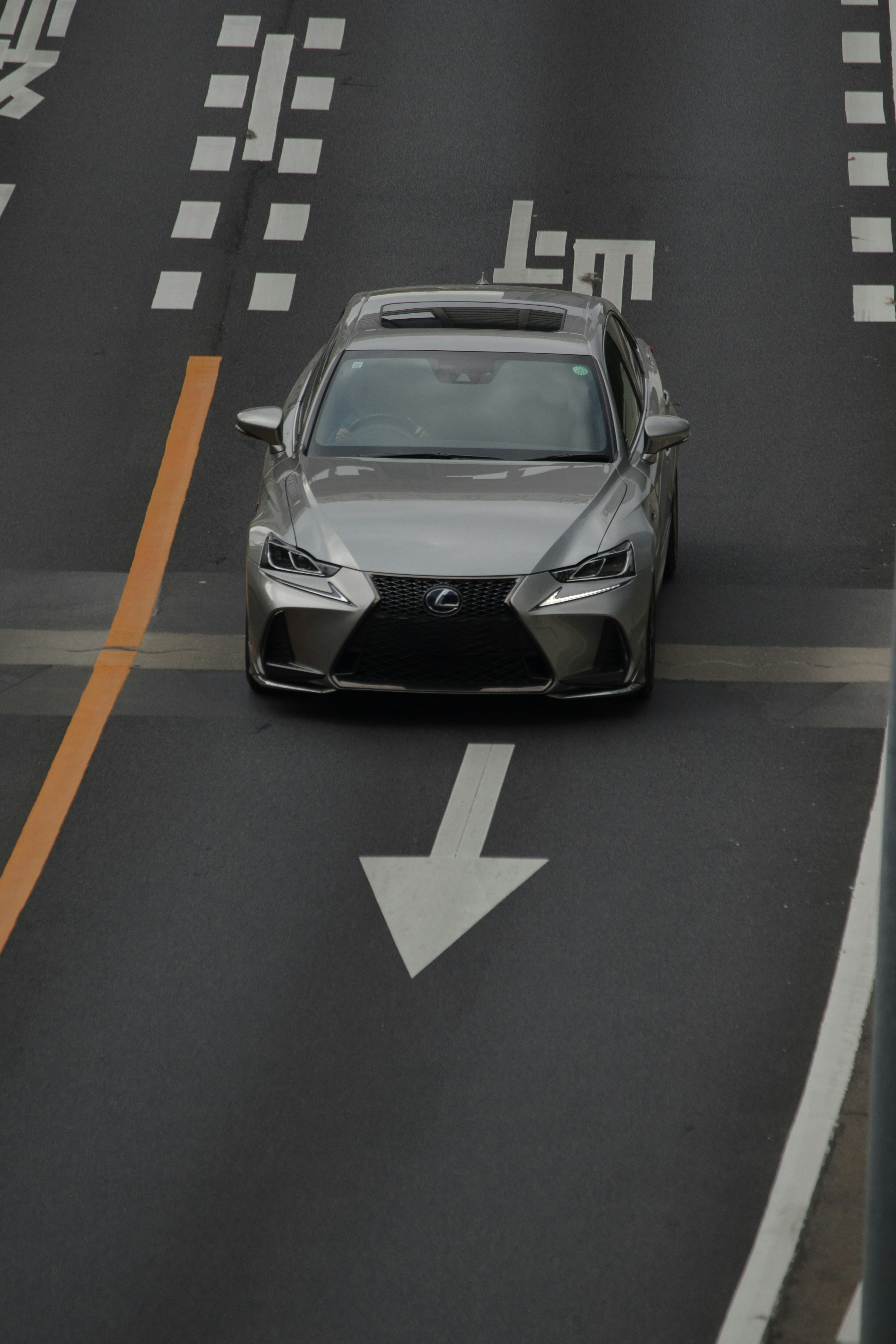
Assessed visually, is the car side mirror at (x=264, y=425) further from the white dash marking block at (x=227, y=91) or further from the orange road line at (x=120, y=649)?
the white dash marking block at (x=227, y=91)

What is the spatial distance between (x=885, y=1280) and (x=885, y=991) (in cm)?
60

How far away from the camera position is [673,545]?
33.8 ft

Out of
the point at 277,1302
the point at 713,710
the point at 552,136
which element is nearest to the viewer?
the point at 277,1302

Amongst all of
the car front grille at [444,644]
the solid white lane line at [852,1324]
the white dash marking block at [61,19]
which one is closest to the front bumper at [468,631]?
the car front grille at [444,644]

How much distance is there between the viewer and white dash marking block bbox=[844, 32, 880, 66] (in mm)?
17922

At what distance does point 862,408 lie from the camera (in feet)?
41.8

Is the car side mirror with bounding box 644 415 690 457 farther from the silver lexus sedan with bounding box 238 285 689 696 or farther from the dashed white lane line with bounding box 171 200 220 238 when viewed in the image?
the dashed white lane line with bounding box 171 200 220 238

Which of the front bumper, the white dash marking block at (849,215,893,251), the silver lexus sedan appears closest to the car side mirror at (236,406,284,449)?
the silver lexus sedan

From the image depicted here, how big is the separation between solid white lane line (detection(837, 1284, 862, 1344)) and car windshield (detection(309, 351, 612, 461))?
528 centimetres

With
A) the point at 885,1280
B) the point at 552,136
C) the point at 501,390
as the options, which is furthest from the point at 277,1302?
the point at 552,136

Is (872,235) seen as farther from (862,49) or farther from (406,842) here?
(406,842)

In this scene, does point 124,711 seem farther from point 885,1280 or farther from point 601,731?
point 885,1280

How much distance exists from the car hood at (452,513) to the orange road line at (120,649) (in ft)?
4.93

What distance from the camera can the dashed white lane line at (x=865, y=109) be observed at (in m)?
17.0
